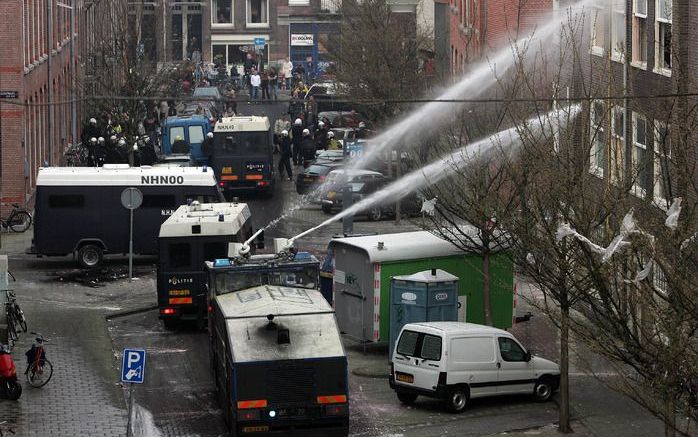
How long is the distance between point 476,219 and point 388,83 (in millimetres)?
21456

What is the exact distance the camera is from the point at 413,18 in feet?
201

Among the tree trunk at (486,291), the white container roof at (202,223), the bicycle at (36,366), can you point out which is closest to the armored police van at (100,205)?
the white container roof at (202,223)

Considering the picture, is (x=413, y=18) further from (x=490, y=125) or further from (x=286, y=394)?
(x=286, y=394)

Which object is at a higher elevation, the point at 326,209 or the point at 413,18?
the point at 413,18

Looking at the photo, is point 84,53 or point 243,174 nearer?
point 243,174

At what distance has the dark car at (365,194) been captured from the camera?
44.8 m

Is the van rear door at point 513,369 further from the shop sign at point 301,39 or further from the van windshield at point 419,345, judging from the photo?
the shop sign at point 301,39

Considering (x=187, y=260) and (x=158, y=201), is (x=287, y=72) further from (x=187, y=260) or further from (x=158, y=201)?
(x=187, y=260)

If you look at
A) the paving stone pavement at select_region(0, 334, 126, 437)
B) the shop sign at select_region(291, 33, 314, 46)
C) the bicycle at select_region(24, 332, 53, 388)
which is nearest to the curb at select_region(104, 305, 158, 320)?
the paving stone pavement at select_region(0, 334, 126, 437)

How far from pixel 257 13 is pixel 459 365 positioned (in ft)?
237

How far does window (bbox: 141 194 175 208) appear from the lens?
37.7m

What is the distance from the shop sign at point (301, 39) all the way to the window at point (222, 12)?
570 cm

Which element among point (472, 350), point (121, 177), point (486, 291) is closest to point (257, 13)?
point (121, 177)

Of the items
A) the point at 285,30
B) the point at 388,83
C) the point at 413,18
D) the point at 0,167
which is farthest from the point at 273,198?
the point at 285,30
